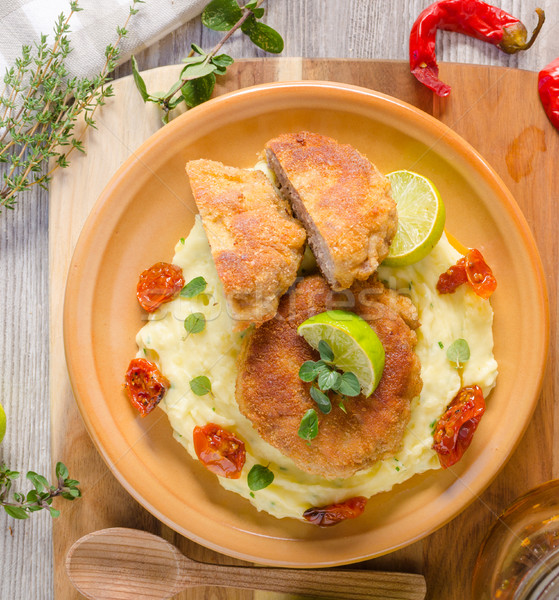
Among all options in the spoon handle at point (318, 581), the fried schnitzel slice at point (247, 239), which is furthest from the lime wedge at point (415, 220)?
the spoon handle at point (318, 581)

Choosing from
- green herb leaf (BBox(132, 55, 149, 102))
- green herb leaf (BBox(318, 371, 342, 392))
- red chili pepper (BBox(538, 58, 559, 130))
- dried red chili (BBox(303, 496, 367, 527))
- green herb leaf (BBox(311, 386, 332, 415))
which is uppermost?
green herb leaf (BBox(132, 55, 149, 102))

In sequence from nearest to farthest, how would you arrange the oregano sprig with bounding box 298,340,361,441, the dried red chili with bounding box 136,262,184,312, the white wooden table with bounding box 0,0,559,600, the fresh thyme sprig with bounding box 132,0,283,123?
the oregano sprig with bounding box 298,340,361,441 < the dried red chili with bounding box 136,262,184,312 < the fresh thyme sprig with bounding box 132,0,283,123 < the white wooden table with bounding box 0,0,559,600

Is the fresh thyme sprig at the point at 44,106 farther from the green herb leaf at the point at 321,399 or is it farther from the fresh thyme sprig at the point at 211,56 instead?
the green herb leaf at the point at 321,399

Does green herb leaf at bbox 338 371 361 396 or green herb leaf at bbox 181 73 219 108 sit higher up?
green herb leaf at bbox 181 73 219 108

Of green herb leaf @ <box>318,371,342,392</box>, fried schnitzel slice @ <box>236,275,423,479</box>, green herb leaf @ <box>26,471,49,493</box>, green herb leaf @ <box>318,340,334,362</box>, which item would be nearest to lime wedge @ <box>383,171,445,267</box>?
fried schnitzel slice @ <box>236,275,423,479</box>

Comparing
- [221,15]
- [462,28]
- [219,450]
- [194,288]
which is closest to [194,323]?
[194,288]

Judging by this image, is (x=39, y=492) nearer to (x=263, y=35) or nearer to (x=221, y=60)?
(x=221, y=60)

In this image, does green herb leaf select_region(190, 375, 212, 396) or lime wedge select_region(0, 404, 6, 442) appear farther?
lime wedge select_region(0, 404, 6, 442)

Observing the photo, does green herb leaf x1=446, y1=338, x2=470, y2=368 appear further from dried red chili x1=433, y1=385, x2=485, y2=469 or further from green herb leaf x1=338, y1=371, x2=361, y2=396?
green herb leaf x1=338, y1=371, x2=361, y2=396
